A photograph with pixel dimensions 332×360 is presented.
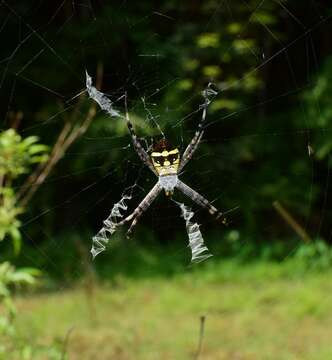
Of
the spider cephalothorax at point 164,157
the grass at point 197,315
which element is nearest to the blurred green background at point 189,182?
the grass at point 197,315

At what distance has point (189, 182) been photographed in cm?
536

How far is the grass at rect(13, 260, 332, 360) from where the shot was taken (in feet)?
19.2

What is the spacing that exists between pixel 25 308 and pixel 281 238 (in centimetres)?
415

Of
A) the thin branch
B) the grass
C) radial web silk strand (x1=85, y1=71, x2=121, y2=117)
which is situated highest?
radial web silk strand (x1=85, y1=71, x2=121, y2=117)

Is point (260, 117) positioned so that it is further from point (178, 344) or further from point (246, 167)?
point (178, 344)

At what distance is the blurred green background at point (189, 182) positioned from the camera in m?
6.25

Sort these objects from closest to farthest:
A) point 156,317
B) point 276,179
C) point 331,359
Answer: point 331,359 → point 156,317 → point 276,179

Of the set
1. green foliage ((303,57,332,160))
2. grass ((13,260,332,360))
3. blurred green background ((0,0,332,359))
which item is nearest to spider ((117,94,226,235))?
blurred green background ((0,0,332,359))

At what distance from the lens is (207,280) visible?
824 centimetres

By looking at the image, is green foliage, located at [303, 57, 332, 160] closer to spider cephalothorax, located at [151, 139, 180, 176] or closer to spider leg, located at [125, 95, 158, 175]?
spider cephalothorax, located at [151, 139, 180, 176]

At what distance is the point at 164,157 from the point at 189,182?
7.58 feet

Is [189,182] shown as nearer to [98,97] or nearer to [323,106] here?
[98,97]

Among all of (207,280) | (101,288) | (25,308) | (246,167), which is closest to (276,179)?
(246,167)

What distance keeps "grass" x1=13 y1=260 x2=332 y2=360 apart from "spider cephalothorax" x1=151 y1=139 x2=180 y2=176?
7.70 feet
